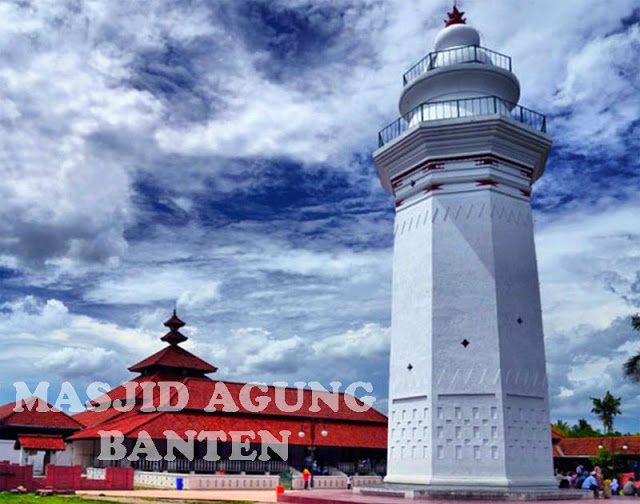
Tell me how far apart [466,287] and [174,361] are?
28.5 meters

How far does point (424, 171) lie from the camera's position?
22641 mm

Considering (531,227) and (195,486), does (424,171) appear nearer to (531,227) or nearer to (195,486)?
(531,227)

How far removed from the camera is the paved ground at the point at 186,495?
76.8 ft

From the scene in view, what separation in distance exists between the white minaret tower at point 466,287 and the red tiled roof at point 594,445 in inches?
1283

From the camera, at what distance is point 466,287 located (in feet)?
70.1

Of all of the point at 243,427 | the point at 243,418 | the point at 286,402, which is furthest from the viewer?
the point at 286,402

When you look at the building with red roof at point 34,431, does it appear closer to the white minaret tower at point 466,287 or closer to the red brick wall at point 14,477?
the red brick wall at point 14,477

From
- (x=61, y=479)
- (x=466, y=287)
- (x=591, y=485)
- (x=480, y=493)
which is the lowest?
(x=61, y=479)

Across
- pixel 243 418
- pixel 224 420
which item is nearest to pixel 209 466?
pixel 224 420

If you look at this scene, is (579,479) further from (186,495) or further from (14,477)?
(14,477)

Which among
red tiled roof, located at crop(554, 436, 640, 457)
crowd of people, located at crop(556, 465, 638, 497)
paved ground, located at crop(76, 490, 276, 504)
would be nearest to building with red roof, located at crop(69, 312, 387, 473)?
paved ground, located at crop(76, 490, 276, 504)

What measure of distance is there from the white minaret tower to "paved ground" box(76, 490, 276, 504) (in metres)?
5.91

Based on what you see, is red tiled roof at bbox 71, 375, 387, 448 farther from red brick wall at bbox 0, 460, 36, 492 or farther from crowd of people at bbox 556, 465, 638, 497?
crowd of people at bbox 556, 465, 638, 497

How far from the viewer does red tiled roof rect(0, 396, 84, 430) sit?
4231cm
